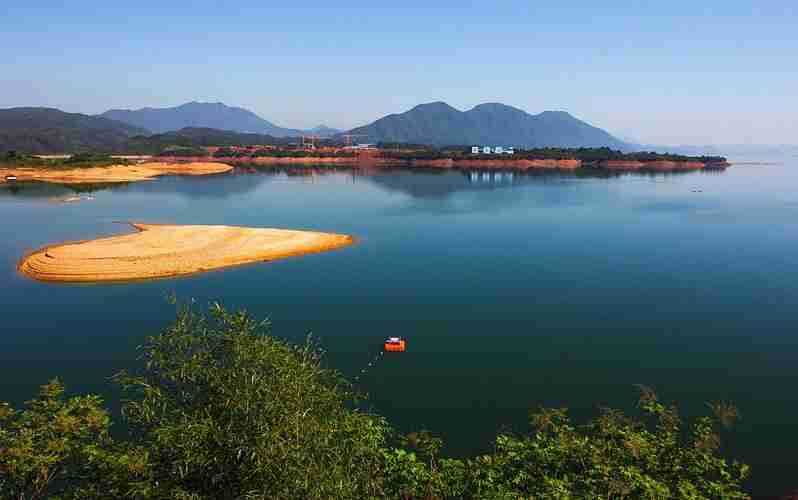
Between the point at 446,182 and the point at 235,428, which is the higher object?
the point at 446,182

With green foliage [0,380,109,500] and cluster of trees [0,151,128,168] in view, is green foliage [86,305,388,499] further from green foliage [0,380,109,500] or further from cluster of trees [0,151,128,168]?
cluster of trees [0,151,128,168]

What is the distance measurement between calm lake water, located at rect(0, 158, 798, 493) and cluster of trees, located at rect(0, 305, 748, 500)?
24.0ft

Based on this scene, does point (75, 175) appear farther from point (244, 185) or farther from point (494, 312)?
point (494, 312)

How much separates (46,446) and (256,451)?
294 inches

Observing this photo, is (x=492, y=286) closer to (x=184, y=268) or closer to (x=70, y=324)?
(x=184, y=268)

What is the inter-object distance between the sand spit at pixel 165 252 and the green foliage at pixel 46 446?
39.5m

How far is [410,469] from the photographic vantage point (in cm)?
1853

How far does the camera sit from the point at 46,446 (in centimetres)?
1523

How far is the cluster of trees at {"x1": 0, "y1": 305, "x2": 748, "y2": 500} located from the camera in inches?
536

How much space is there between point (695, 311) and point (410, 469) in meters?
38.1

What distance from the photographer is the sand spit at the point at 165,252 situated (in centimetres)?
5412

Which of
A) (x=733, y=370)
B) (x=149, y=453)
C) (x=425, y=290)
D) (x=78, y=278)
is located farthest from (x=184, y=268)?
(x=733, y=370)

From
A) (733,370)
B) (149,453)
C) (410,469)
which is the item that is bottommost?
(733,370)

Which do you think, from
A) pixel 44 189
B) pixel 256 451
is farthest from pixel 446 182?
pixel 256 451
